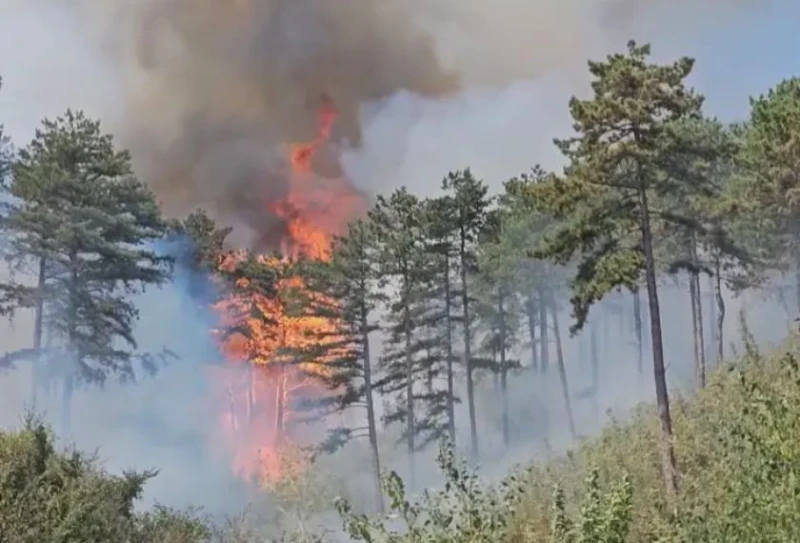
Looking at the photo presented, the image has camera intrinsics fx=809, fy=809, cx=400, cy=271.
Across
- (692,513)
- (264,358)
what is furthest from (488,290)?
(692,513)

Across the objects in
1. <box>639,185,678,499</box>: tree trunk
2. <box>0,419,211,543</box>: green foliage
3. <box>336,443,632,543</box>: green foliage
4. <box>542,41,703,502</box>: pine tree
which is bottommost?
<box>0,419,211,543</box>: green foliage

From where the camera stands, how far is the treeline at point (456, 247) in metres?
17.8

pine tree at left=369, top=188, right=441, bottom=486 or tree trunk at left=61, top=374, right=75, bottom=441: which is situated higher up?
pine tree at left=369, top=188, right=441, bottom=486

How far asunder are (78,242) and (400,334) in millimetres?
13922

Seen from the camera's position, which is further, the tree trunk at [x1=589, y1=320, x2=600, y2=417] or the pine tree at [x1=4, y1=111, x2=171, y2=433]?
the tree trunk at [x1=589, y1=320, x2=600, y2=417]

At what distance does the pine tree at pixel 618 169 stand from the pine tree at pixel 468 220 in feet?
51.0

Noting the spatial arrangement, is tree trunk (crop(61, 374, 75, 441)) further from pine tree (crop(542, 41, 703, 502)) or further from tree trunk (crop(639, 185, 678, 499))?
tree trunk (crop(639, 185, 678, 499))

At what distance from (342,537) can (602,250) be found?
15.1 m

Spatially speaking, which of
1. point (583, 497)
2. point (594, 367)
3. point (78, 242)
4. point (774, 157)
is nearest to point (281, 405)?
point (78, 242)

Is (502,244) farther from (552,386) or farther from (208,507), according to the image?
(208,507)

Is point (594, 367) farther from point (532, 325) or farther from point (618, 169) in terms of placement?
point (618, 169)

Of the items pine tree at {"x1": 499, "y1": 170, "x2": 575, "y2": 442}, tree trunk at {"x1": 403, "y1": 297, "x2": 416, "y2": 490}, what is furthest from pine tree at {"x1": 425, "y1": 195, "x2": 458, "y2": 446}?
pine tree at {"x1": 499, "y1": 170, "x2": 575, "y2": 442}

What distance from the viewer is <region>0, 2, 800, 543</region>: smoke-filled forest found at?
11.5m

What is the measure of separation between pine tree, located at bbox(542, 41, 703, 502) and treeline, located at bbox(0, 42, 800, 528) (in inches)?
1.7
